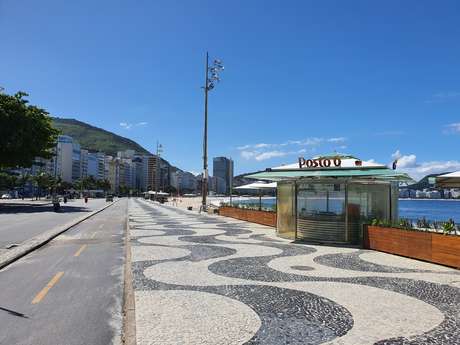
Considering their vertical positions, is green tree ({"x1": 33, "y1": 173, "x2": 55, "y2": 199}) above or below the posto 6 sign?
above

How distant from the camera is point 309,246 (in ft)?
50.5

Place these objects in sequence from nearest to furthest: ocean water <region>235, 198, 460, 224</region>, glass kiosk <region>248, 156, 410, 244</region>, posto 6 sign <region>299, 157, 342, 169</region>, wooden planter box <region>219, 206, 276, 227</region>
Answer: glass kiosk <region>248, 156, 410, 244</region> < posto 6 sign <region>299, 157, 342, 169</region> < wooden planter box <region>219, 206, 276, 227</region> < ocean water <region>235, 198, 460, 224</region>

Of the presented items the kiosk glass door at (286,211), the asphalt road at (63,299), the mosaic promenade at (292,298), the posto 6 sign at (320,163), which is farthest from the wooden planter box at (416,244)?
the asphalt road at (63,299)

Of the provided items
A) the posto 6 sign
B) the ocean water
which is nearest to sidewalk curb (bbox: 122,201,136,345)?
the posto 6 sign

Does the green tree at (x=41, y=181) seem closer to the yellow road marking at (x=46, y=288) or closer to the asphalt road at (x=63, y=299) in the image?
the asphalt road at (x=63, y=299)

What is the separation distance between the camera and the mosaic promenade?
580 cm

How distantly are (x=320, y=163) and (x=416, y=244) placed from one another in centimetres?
549

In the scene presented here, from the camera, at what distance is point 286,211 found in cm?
1891

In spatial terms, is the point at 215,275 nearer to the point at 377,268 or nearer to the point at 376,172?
the point at 377,268

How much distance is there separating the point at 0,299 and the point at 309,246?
10092mm

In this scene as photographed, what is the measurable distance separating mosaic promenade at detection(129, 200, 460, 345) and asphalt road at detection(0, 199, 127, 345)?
549 millimetres

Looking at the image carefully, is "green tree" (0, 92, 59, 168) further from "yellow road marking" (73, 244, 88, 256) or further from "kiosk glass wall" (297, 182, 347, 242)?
"kiosk glass wall" (297, 182, 347, 242)

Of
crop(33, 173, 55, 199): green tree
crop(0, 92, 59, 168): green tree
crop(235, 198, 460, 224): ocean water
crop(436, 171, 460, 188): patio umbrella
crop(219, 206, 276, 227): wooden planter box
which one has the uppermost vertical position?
crop(0, 92, 59, 168): green tree

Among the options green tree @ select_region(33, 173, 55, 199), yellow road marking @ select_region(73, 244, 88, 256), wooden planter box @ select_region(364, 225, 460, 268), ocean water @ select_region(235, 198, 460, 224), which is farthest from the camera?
green tree @ select_region(33, 173, 55, 199)
